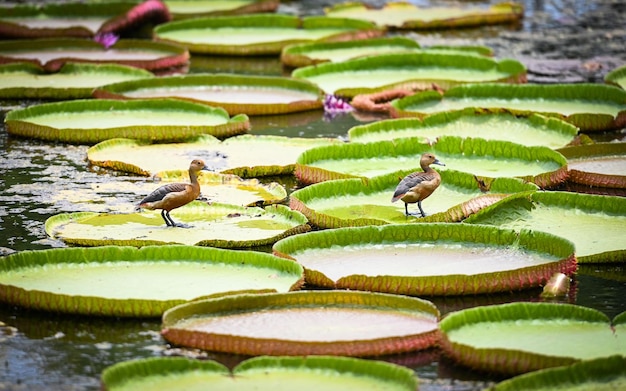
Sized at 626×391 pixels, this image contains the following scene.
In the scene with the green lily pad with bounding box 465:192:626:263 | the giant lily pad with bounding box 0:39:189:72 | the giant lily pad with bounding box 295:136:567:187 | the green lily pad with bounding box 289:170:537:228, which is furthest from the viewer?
the giant lily pad with bounding box 0:39:189:72

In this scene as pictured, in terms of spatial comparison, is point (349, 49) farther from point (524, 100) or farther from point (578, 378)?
point (578, 378)

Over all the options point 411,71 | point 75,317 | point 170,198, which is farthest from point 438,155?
point 75,317

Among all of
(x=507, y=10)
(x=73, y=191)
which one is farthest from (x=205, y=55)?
(x=73, y=191)

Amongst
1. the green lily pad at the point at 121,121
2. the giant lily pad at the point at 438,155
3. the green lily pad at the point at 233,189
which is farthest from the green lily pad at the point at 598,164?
the green lily pad at the point at 121,121

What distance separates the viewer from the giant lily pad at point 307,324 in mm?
4609

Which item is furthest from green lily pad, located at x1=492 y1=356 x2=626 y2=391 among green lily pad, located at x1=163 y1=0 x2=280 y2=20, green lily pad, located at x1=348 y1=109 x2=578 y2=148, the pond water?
green lily pad, located at x1=163 y1=0 x2=280 y2=20

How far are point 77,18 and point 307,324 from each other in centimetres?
886

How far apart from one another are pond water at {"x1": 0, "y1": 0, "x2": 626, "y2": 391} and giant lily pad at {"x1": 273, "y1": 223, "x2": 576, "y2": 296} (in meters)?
0.10

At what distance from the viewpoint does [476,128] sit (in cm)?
839

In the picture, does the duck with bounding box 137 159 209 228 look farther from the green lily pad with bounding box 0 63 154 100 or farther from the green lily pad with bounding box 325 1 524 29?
the green lily pad with bounding box 325 1 524 29

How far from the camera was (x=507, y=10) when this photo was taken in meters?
13.3

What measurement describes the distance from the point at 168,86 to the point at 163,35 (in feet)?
Result: 7.95

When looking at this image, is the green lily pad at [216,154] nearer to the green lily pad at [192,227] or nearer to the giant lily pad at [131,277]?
the green lily pad at [192,227]

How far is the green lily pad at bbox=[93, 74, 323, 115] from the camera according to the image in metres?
9.16
